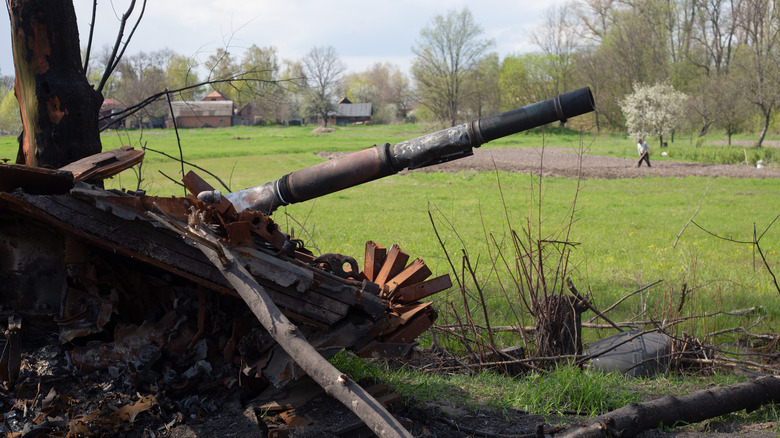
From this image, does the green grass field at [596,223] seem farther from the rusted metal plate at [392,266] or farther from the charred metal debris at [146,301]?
the charred metal debris at [146,301]

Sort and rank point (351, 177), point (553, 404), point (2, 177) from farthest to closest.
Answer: point (351, 177)
point (553, 404)
point (2, 177)

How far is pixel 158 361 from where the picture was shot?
3541mm

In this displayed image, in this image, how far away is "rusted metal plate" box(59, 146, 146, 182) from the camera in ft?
12.8

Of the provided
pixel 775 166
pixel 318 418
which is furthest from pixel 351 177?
pixel 775 166

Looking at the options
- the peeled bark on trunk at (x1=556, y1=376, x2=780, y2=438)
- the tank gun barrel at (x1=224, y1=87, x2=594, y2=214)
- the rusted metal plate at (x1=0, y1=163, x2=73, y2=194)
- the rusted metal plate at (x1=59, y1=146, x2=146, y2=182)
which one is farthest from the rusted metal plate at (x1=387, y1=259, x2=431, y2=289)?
the rusted metal plate at (x1=0, y1=163, x2=73, y2=194)

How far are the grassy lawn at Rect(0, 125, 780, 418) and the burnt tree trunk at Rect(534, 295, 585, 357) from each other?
460 millimetres

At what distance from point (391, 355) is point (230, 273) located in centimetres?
129

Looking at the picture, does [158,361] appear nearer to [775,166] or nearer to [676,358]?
[676,358]

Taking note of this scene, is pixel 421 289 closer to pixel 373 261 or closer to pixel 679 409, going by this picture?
pixel 373 261

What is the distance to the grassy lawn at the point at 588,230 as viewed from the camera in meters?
7.45

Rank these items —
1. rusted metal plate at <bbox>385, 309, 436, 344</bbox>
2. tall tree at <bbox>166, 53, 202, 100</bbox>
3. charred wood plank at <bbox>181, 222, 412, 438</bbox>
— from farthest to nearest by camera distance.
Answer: tall tree at <bbox>166, 53, 202, 100</bbox>
rusted metal plate at <bbox>385, 309, 436, 344</bbox>
charred wood plank at <bbox>181, 222, 412, 438</bbox>

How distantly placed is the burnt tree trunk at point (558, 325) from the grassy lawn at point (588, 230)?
0.46m

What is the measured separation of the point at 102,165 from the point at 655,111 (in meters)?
47.3

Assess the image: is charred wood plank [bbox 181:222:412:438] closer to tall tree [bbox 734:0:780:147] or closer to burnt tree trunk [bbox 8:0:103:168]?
burnt tree trunk [bbox 8:0:103:168]
